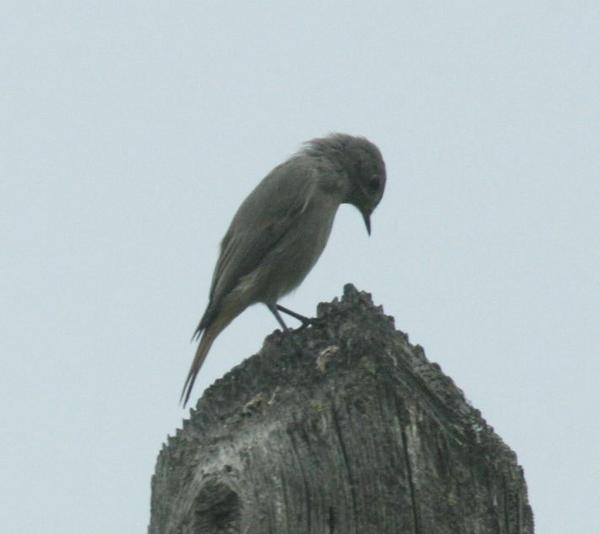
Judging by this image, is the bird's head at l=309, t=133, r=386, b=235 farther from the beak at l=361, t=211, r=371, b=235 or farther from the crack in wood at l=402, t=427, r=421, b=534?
the crack in wood at l=402, t=427, r=421, b=534

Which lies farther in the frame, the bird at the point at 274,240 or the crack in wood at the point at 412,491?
the bird at the point at 274,240

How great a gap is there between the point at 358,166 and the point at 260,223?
1.37 m

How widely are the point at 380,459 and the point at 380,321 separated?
0.74 meters

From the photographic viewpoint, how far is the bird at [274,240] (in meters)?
9.25

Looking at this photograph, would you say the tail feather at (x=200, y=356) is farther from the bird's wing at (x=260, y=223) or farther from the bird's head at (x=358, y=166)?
the bird's head at (x=358, y=166)

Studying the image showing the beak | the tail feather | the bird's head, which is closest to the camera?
the tail feather

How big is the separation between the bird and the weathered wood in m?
4.41

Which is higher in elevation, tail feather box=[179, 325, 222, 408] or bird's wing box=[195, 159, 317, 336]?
bird's wing box=[195, 159, 317, 336]

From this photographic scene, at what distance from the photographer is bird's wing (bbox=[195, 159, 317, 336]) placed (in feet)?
30.8

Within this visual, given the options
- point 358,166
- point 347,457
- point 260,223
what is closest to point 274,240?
point 260,223

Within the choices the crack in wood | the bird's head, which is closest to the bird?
the bird's head

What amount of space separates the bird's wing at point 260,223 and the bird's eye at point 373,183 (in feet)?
2.56

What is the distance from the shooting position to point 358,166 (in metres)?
10.6

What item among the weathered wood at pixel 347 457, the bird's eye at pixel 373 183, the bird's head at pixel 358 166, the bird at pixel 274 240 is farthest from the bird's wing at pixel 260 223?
the weathered wood at pixel 347 457
